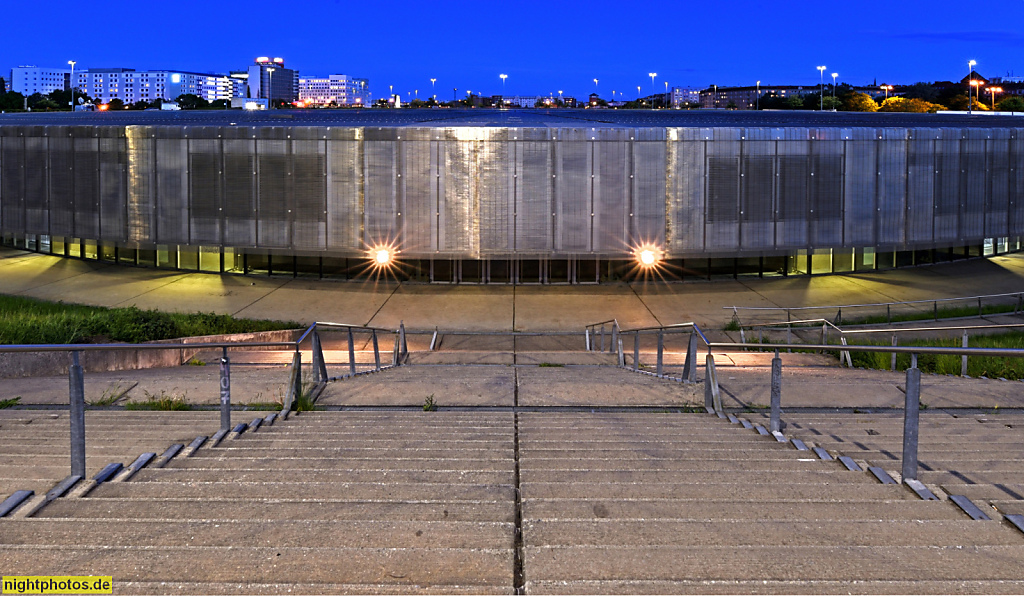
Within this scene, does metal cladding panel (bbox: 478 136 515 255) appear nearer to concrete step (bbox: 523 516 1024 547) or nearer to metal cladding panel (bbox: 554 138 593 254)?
metal cladding panel (bbox: 554 138 593 254)

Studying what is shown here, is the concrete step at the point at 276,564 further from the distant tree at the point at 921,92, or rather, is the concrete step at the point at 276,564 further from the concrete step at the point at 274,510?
the distant tree at the point at 921,92

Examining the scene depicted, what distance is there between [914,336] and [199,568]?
23.3 meters

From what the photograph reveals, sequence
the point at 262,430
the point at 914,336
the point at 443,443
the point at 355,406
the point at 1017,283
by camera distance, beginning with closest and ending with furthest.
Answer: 1. the point at 443,443
2. the point at 262,430
3. the point at 355,406
4. the point at 914,336
5. the point at 1017,283

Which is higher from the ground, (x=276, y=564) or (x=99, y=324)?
(x=276, y=564)

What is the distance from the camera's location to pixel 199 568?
368 cm

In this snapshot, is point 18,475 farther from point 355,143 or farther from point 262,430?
point 355,143

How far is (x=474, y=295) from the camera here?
28453mm

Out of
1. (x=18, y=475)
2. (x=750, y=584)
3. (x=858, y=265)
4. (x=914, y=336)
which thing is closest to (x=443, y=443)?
(x=18, y=475)

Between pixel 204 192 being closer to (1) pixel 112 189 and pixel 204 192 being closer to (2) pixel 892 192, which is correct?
(1) pixel 112 189

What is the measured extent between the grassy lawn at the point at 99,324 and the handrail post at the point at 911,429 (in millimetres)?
15284

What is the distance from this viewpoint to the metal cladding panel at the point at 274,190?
2839 cm

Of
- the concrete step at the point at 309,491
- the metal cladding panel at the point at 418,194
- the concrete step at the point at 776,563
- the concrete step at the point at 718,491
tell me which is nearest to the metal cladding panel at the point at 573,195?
the metal cladding panel at the point at 418,194

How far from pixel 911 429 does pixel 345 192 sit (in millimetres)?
24580

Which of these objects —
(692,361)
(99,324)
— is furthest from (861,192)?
(99,324)
